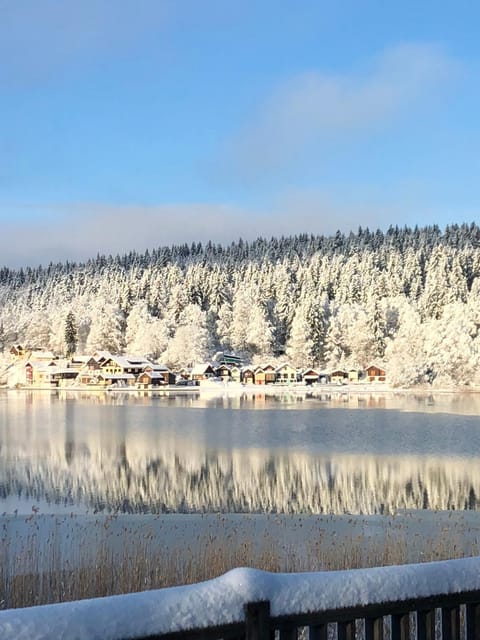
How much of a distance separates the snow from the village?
10421 centimetres

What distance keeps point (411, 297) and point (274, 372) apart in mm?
38694

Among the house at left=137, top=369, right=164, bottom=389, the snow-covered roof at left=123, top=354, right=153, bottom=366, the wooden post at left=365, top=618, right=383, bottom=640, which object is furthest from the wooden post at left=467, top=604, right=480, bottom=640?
the snow-covered roof at left=123, top=354, right=153, bottom=366

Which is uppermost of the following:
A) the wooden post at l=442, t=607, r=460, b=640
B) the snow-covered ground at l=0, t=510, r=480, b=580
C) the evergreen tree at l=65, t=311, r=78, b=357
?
the wooden post at l=442, t=607, r=460, b=640

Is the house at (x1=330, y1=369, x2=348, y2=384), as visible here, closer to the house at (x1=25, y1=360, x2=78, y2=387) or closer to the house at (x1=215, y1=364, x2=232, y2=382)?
the house at (x1=215, y1=364, x2=232, y2=382)

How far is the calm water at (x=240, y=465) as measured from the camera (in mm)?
19828

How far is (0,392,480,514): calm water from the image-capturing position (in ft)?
65.1

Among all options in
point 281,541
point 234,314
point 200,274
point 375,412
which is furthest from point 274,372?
point 281,541

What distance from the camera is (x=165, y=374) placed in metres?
115

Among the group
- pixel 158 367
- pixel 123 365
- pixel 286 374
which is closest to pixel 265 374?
pixel 286 374

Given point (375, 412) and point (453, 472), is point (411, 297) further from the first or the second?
point (453, 472)

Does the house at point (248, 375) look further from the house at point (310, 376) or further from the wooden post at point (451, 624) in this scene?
the wooden post at point (451, 624)

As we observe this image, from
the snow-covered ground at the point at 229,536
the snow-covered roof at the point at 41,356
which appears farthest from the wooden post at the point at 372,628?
the snow-covered roof at the point at 41,356

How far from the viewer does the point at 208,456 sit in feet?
97.7

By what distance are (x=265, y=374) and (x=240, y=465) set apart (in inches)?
3441
